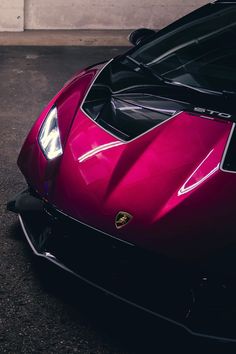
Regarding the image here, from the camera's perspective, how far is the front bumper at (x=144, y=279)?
2393mm

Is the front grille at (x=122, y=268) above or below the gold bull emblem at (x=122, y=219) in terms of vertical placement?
below

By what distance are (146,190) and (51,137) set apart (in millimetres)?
749

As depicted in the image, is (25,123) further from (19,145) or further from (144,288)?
(144,288)

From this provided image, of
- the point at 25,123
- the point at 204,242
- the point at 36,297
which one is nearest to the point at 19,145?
the point at 25,123

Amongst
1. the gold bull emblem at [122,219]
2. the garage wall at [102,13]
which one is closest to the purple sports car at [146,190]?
the gold bull emblem at [122,219]

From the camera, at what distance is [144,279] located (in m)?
2.47

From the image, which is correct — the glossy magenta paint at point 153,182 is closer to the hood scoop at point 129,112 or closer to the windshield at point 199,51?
the hood scoop at point 129,112

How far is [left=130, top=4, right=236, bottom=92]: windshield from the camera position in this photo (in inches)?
127

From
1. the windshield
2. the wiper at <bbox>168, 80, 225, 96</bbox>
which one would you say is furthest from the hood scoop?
the windshield

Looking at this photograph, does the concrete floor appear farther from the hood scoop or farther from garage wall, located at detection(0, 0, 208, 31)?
garage wall, located at detection(0, 0, 208, 31)

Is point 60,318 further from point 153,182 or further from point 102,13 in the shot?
point 102,13

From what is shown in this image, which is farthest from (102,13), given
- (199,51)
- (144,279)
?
(144,279)

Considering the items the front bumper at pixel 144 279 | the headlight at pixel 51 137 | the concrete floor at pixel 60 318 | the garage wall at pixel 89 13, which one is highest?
the headlight at pixel 51 137

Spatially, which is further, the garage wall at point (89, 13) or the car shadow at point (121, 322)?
the garage wall at point (89, 13)
